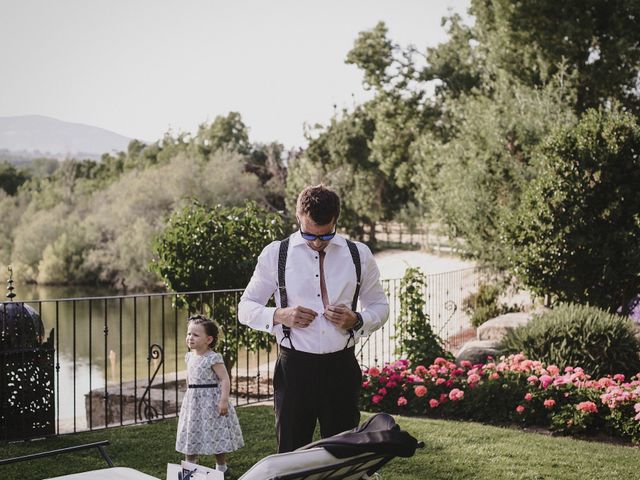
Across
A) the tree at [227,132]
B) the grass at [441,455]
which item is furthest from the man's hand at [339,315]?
the tree at [227,132]

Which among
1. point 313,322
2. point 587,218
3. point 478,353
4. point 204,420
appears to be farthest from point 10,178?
point 313,322

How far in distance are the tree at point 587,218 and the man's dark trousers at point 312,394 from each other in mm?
8214

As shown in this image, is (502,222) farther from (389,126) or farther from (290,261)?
(389,126)

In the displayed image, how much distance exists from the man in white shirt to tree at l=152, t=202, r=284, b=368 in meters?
5.62

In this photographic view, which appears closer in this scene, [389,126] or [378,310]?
[378,310]

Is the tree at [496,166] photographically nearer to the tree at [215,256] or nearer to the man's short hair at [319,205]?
the tree at [215,256]

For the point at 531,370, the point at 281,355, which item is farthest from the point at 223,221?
the point at 281,355

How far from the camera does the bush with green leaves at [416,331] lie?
30.7 feet

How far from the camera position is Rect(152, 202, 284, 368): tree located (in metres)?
9.45

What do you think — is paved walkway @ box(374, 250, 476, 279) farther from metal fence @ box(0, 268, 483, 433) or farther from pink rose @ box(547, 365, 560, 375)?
pink rose @ box(547, 365, 560, 375)

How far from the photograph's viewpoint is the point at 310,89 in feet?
177

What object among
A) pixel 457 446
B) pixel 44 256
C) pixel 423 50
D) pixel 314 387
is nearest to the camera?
pixel 314 387

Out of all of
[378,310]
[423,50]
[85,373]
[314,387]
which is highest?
[423,50]

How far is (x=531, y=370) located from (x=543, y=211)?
A: 3.94 meters
